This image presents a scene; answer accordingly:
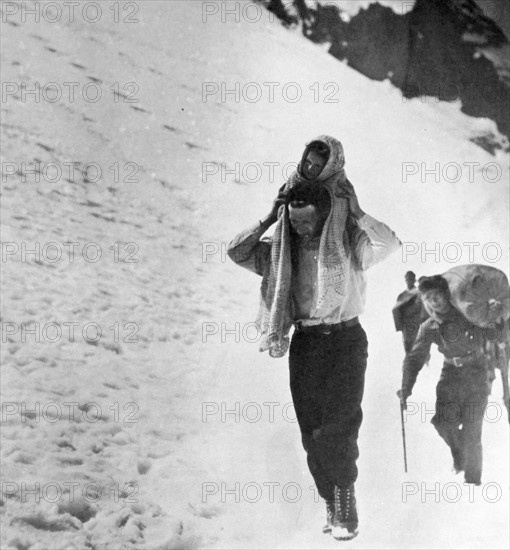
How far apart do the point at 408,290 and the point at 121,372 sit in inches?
39.7

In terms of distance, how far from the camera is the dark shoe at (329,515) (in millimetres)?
2449

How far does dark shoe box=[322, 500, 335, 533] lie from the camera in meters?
2.45

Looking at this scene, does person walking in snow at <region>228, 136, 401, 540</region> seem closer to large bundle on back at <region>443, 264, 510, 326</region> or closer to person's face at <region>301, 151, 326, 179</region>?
person's face at <region>301, 151, 326, 179</region>

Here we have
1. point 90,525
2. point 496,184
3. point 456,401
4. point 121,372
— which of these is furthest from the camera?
point 496,184

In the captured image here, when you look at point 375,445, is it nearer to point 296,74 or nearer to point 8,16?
point 296,74

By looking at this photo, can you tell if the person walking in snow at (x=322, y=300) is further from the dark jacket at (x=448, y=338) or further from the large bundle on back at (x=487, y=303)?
the large bundle on back at (x=487, y=303)

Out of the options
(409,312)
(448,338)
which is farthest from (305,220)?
(448,338)

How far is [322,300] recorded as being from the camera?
7.61 feet

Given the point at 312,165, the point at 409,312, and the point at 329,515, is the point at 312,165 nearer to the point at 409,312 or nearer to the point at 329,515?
the point at 409,312

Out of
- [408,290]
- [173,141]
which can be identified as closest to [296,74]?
[173,141]

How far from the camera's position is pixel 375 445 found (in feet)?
8.66

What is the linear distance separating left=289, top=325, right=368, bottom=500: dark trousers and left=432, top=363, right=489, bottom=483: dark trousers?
1.45 ft

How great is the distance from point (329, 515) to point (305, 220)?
0.89m

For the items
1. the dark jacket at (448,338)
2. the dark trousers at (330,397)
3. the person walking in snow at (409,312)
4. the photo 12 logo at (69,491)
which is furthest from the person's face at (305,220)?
the photo 12 logo at (69,491)
